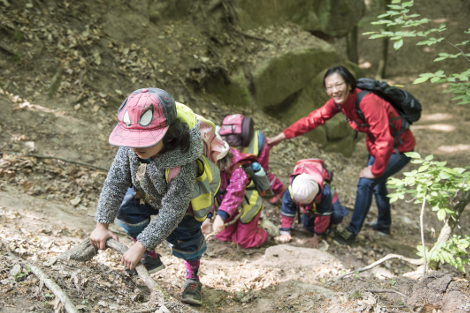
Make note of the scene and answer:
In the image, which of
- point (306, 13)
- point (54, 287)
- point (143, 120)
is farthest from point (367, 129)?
point (306, 13)

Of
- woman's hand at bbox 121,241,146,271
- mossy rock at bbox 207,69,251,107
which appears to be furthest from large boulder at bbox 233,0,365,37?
woman's hand at bbox 121,241,146,271

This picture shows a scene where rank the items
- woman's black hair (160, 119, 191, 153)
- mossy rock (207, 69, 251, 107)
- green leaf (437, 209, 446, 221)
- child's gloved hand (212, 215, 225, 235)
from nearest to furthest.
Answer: woman's black hair (160, 119, 191, 153) → green leaf (437, 209, 446, 221) → child's gloved hand (212, 215, 225, 235) → mossy rock (207, 69, 251, 107)

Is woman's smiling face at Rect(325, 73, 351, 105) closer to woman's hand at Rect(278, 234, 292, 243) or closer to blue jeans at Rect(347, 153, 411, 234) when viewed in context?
blue jeans at Rect(347, 153, 411, 234)

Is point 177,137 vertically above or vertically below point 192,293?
above

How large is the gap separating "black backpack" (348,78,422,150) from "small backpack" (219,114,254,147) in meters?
1.38

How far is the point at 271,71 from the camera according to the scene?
8016mm

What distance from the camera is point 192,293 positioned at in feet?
8.70

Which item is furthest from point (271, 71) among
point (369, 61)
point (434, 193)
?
point (369, 61)

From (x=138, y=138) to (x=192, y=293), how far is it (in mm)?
1515

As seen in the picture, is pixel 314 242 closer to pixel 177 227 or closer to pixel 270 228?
pixel 270 228

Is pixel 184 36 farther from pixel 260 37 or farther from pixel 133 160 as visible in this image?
pixel 133 160

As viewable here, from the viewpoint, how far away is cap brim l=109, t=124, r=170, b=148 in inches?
69.8

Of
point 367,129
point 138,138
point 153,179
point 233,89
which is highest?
point 138,138

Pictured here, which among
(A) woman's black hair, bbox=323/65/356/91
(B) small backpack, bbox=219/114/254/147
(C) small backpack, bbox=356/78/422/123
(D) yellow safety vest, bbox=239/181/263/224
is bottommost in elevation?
(D) yellow safety vest, bbox=239/181/263/224
